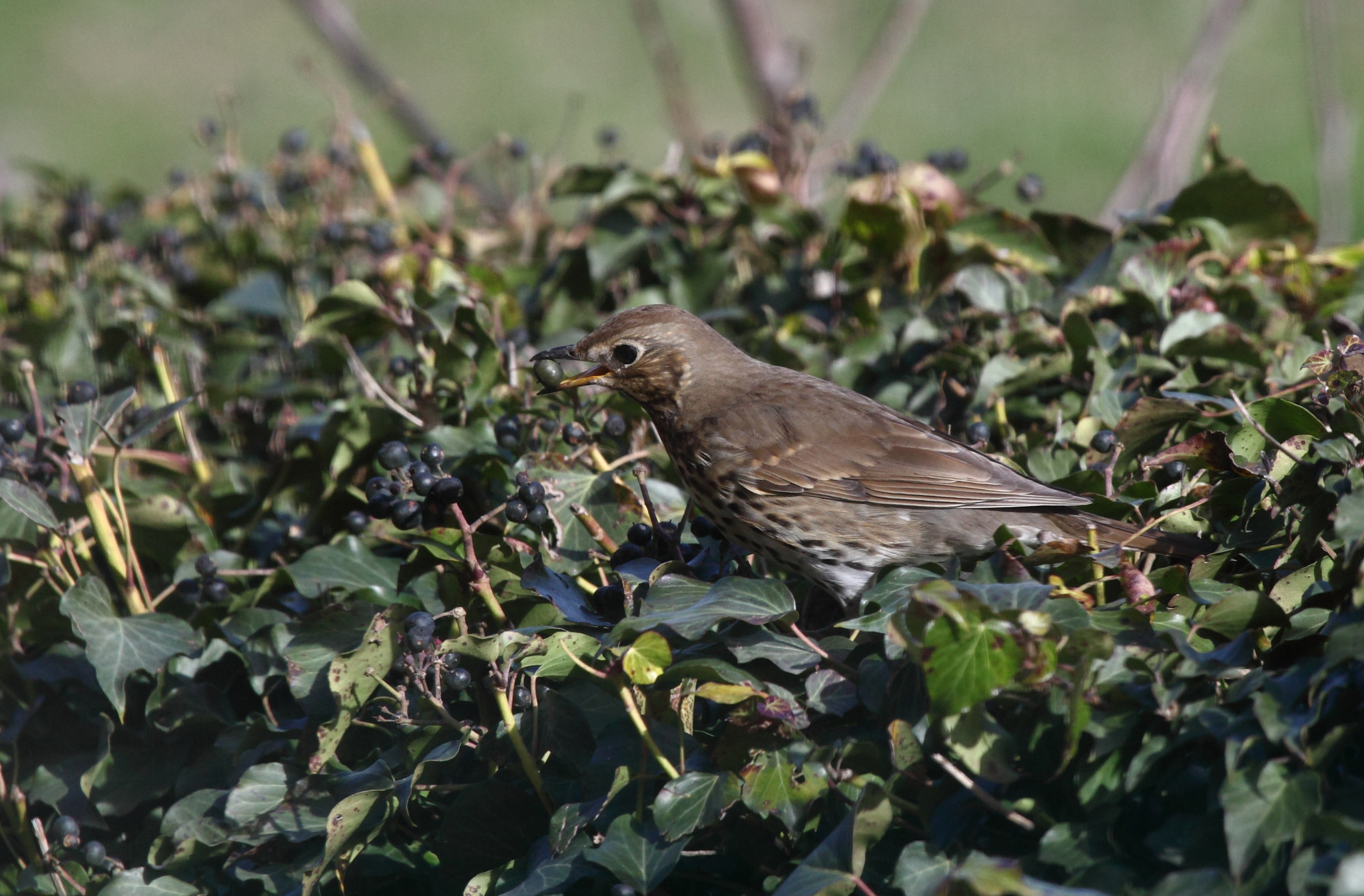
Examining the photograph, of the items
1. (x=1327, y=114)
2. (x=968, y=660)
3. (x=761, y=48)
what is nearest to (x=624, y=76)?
(x=761, y=48)

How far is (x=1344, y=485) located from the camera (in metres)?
2.47

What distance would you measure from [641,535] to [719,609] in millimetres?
658

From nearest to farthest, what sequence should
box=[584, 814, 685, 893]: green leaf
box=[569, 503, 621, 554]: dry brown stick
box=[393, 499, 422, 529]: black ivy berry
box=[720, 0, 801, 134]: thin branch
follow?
box=[584, 814, 685, 893]: green leaf < box=[393, 499, 422, 529]: black ivy berry < box=[569, 503, 621, 554]: dry brown stick < box=[720, 0, 801, 134]: thin branch

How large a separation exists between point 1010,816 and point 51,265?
451 cm

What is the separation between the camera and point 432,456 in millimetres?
3074

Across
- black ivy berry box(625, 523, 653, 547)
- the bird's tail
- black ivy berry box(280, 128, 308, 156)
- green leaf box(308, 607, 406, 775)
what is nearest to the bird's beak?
black ivy berry box(625, 523, 653, 547)

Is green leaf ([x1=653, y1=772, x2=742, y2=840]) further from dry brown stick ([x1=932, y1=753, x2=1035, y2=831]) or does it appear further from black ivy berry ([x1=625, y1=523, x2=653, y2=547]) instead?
black ivy berry ([x1=625, y1=523, x2=653, y2=547])

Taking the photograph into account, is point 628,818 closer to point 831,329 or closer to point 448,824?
point 448,824

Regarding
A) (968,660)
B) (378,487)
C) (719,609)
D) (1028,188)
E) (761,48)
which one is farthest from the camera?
(761,48)

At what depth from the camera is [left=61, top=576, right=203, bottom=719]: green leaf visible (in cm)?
296

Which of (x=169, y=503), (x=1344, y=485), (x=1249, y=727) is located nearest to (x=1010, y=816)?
(x=1249, y=727)

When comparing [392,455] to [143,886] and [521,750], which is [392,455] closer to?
[521,750]

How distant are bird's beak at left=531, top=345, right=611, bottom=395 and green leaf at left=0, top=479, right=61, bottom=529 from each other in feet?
4.09

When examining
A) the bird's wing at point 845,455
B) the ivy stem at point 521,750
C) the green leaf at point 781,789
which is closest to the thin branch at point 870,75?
the bird's wing at point 845,455
